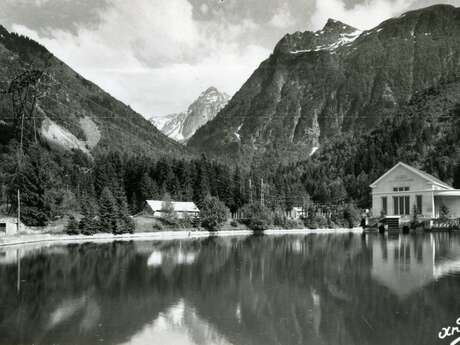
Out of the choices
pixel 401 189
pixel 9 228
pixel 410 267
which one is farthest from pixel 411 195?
pixel 9 228

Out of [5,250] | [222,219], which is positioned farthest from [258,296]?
[222,219]

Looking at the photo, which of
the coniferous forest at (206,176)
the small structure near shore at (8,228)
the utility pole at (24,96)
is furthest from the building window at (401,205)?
the utility pole at (24,96)

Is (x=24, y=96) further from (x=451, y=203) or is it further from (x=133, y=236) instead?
(x=451, y=203)

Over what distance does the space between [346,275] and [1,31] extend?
155371 millimetres

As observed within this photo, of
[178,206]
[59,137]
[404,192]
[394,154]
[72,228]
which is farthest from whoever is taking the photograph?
[394,154]

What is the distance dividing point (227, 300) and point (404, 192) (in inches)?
2920

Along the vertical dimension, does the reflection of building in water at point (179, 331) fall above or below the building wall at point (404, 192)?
below

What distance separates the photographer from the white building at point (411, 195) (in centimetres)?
8469

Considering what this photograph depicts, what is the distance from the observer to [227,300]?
20.4 metres

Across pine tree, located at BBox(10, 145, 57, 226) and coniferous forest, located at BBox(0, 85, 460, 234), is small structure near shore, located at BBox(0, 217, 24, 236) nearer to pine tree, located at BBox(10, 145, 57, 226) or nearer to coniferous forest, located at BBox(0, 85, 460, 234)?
pine tree, located at BBox(10, 145, 57, 226)

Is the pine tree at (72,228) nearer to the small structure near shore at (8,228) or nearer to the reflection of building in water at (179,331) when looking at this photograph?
the small structure near shore at (8,228)

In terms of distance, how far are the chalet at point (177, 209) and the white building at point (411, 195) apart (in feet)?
113

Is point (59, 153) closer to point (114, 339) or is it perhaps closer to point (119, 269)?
point (119, 269)

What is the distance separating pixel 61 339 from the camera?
47.8 ft
